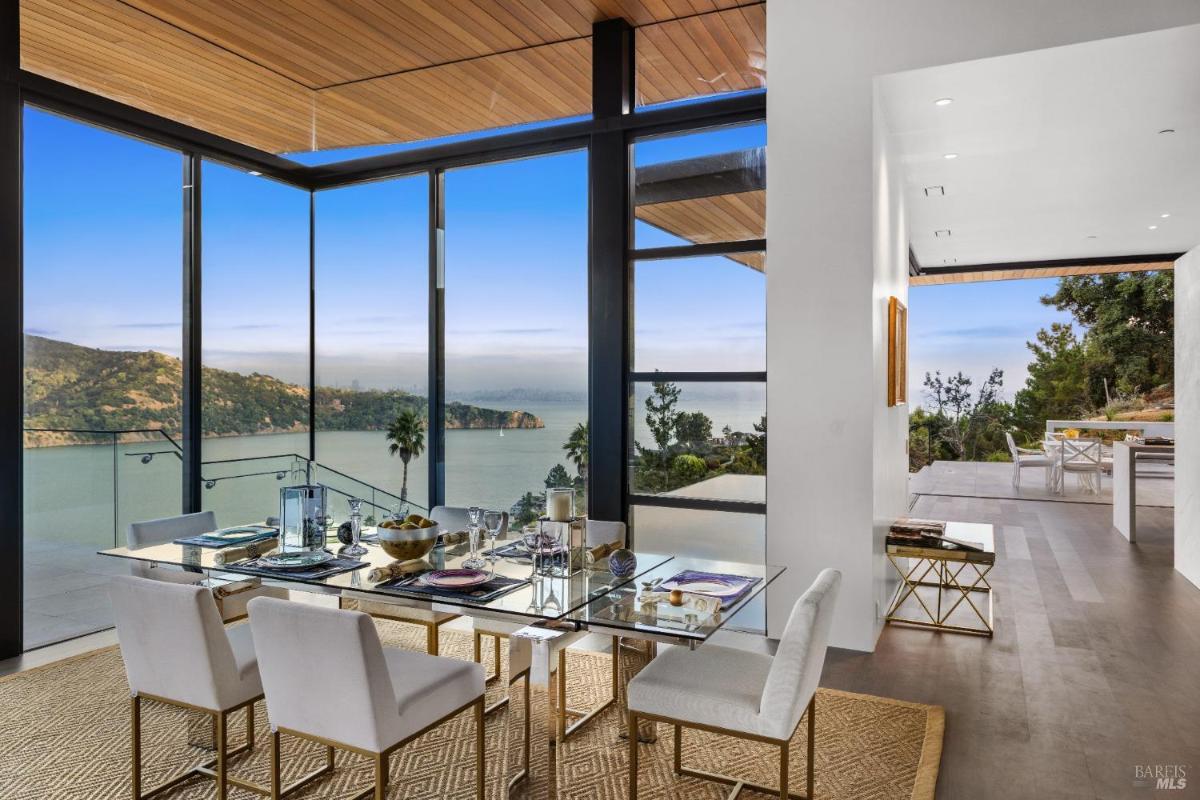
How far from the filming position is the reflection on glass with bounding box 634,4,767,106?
4.22 m

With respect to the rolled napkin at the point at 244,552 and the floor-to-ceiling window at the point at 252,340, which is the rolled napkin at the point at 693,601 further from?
the floor-to-ceiling window at the point at 252,340

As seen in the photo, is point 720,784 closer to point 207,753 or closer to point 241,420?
point 207,753

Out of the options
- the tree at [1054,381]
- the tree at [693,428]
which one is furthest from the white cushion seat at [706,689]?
the tree at [1054,381]

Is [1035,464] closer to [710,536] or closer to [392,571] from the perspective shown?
[710,536]

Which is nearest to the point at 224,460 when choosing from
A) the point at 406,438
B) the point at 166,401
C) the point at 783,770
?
the point at 166,401

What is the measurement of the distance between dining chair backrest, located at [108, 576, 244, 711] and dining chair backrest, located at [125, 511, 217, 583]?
0.92 m

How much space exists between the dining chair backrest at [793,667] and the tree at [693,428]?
2.25 meters

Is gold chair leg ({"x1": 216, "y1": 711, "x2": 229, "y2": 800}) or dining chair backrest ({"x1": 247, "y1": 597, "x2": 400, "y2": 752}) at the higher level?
dining chair backrest ({"x1": 247, "y1": 597, "x2": 400, "y2": 752})

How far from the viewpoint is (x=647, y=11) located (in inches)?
169

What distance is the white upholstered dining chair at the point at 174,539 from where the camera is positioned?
333 centimetres

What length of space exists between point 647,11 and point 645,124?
584 millimetres

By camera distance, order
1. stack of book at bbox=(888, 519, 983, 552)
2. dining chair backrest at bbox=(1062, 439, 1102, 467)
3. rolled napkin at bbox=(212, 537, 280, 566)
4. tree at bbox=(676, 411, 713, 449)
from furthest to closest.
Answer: dining chair backrest at bbox=(1062, 439, 1102, 467) → tree at bbox=(676, 411, 713, 449) → stack of book at bbox=(888, 519, 983, 552) → rolled napkin at bbox=(212, 537, 280, 566)

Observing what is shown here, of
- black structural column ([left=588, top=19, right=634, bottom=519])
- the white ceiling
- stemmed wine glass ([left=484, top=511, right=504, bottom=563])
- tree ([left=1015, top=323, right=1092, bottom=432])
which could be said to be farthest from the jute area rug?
tree ([left=1015, top=323, right=1092, bottom=432])

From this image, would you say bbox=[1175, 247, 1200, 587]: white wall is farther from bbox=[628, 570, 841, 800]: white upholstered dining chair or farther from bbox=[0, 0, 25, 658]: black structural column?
bbox=[0, 0, 25, 658]: black structural column
